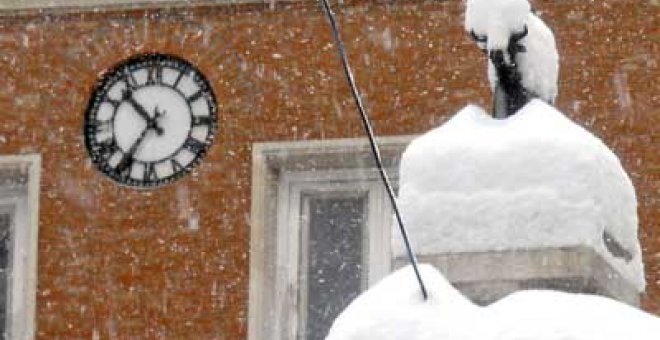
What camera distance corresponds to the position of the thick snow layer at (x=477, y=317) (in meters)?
5.48

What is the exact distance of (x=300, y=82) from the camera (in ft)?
39.7

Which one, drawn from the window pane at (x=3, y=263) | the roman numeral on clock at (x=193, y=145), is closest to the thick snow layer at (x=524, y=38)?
the roman numeral on clock at (x=193, y=145)

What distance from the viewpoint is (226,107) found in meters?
12.1

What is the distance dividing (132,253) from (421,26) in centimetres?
164

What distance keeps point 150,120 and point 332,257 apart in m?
1.05

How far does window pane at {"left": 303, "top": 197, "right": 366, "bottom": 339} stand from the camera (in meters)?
11.9

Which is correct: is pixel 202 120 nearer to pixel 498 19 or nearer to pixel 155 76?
pixel 155 76

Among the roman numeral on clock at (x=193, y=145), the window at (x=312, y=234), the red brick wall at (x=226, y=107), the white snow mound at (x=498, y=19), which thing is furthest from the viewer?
the roman numeral on clock at (x=193, y=145)

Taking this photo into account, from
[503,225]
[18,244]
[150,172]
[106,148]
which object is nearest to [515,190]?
[503,225]

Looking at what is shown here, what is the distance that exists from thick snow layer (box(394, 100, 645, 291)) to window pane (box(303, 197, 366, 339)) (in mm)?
5940

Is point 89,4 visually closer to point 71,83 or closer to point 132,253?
point 71,83

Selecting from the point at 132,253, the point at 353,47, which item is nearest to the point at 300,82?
the point at 353,47

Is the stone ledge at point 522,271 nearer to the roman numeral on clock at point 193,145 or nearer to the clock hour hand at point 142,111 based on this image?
the roman numeral on clock at point 193,145

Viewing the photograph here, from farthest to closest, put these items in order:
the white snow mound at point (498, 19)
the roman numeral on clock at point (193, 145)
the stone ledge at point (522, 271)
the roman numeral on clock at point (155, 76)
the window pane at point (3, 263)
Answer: the window pane at point (3, 263) → the roman numeral on clock at point (155, 76) → the roman numeral on clock at point (193, 145) → the white snow mound at point (498, 19) → the stone ledge at point (522, 271)
